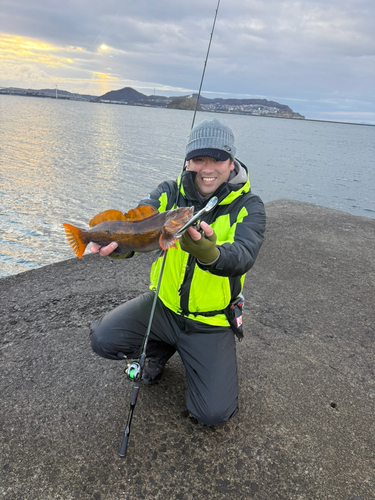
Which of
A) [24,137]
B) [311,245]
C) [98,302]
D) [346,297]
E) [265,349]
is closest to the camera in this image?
[265,349]

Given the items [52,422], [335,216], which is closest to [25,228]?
[52,422]

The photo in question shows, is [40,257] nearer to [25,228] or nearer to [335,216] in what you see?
[25,228]

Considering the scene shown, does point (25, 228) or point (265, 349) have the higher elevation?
point (265, 349)

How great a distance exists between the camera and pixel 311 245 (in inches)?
302

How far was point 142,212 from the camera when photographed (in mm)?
2801

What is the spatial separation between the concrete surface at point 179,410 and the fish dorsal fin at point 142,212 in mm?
1660

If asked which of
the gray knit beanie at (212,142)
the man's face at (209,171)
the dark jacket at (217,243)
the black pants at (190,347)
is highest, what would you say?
the gray knit beanie at (212,142)

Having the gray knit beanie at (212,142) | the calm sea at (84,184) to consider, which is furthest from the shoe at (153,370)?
the calm sea at (84,184)

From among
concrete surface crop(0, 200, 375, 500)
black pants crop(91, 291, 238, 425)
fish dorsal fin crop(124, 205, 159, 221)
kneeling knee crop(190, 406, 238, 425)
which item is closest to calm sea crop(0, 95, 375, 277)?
concrete surface crop(0, 200, 375, 500)

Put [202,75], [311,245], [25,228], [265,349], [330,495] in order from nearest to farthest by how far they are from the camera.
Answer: [330,495] → [265,349] → [202,75] → [311,245] → [25,228]

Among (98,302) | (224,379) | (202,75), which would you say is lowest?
(98,302)

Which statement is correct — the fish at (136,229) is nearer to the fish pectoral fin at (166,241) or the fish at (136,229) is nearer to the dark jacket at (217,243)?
the fish pectoral fin at (166,241)

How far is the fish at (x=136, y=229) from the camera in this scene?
247 cm

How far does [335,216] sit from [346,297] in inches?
216
